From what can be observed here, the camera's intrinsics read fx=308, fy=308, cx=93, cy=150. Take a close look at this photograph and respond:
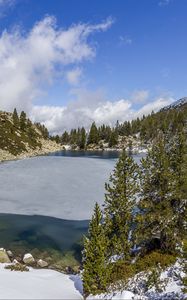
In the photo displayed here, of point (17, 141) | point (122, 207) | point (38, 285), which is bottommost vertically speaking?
point (38, 285)

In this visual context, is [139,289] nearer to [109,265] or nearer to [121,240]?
[109,265]

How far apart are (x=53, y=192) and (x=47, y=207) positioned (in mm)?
9762

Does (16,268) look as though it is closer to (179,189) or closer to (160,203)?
(160,203)

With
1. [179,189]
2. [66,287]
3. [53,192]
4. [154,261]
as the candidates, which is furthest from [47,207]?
[179,189]

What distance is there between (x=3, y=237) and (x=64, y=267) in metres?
9.39

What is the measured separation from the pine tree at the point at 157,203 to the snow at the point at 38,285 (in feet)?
21.4

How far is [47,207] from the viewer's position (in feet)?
146

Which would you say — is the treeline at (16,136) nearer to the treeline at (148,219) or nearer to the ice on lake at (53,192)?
the ice on lake at (53,192)

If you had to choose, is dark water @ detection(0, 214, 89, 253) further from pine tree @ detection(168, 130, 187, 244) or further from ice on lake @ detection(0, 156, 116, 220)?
pine tree @ detection(168, 130, 187, 244)

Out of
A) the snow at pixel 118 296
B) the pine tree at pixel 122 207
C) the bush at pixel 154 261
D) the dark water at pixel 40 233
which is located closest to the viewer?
the snow at pixel 118 296

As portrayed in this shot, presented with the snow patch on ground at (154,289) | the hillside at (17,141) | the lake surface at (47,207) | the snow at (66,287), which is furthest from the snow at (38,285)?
the hillside at (17,141)

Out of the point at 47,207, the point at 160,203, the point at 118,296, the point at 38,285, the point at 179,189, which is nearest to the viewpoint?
the point at 118,296

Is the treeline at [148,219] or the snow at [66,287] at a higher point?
the treeline at [148,219]

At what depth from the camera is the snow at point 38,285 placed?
60.5ft
